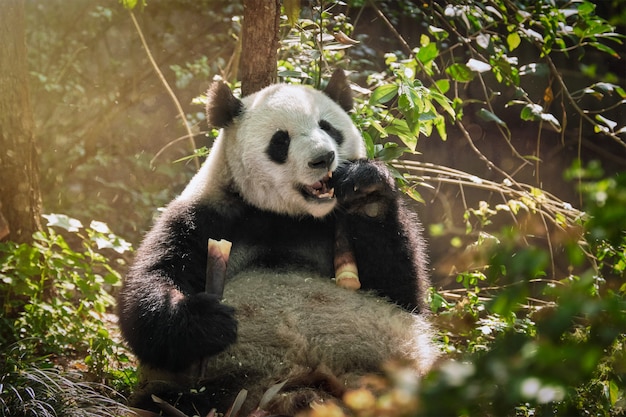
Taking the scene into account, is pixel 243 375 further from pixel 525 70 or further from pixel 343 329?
pixel 525 70

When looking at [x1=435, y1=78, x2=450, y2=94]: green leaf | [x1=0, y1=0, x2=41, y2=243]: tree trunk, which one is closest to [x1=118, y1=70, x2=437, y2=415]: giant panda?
[x1=435, y1=78, x2=450, y2=94]: green leaf

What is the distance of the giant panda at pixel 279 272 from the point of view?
3.75 m

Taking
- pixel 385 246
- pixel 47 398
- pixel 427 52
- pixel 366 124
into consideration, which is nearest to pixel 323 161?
pixel 385 246

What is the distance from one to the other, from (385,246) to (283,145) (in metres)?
0.89

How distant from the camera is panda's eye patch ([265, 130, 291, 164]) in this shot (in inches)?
172

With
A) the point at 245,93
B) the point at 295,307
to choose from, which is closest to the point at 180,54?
the point at 245,93

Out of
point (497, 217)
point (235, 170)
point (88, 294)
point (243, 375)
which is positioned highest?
point (235, 170)

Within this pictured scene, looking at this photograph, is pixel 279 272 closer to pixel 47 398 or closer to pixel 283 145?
pixel 283 145

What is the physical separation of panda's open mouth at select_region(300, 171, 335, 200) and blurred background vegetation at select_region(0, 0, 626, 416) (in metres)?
0.79

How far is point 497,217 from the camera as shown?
29.0 feet

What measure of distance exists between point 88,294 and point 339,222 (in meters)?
2.18

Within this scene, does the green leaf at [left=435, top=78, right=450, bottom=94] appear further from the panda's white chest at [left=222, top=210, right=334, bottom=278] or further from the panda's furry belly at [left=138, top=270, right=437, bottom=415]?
the panda's furry belly at [left=138, top=270, right=437, bottom=415]

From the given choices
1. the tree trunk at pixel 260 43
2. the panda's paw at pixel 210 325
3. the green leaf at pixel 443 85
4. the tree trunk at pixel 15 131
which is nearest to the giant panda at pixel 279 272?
the panda's paw at pixel 210 325

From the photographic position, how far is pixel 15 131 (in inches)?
224
